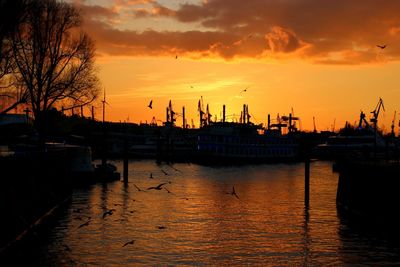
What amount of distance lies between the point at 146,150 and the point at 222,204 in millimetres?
118083

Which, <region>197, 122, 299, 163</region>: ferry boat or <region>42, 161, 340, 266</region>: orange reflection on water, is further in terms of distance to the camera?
<region>197, 122, 299, 163</region>: ferry boat

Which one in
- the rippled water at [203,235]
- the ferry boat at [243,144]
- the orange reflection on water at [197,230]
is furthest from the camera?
the ferry boat at [243,144]

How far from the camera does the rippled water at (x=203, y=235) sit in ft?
90.9

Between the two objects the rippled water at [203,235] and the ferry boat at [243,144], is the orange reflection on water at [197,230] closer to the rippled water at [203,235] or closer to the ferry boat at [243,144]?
the rippled water at [203,235]

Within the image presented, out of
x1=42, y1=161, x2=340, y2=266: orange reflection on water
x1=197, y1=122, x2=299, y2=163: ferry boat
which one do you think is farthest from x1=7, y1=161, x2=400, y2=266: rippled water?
x1=197, y1=122, x2=299, y2=163: ferry boat

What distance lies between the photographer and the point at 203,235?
3381cm

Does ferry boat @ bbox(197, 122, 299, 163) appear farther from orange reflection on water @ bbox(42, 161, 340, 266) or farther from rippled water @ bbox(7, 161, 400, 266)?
rippled water @ bbox(7, 161, 400, 266)

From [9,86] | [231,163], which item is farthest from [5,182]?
[231,163]

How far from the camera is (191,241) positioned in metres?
31.8

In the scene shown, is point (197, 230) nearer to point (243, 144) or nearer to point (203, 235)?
point (203, 235)

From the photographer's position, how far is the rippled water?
27.7 meters

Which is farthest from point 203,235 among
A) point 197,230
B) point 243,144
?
point 243,144

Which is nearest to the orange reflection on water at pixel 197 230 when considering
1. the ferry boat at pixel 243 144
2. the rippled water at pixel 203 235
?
the rippled water at pixel 203 235

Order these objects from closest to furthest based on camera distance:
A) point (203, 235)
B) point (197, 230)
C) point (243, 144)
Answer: point (203, 235), point (197, 230), point (243, 144)
